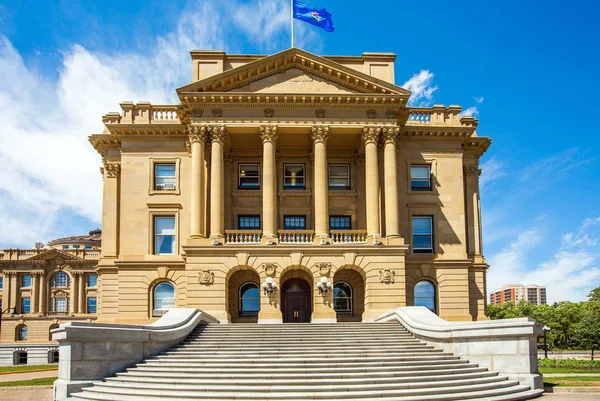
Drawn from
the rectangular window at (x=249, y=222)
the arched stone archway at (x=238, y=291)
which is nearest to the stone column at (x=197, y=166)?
the arched stone archway at (x=238, y=291)

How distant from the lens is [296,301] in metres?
38.4

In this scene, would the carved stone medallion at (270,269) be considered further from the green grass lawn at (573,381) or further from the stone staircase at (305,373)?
the green grass lawn at (573,381)

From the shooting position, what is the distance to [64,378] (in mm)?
22359

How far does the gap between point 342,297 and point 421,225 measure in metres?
7.66

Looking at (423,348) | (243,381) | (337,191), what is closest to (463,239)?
(337,191)

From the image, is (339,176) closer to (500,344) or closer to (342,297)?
(342,297)

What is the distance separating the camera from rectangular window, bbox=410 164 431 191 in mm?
42031

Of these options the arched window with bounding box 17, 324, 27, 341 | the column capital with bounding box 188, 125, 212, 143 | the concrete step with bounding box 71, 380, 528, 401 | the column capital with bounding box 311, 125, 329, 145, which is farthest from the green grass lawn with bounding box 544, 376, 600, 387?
the arched window with bounding box 17, 324, 27, 341

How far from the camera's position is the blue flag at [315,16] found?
1521 inches

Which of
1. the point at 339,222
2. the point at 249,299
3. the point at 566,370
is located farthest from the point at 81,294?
the point at 566,370

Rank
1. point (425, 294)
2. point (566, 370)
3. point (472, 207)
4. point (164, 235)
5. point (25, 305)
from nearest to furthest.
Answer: point (566, 370) → point (425, 294) → point (164, 235) → point (472, 207) → point (25, 305)

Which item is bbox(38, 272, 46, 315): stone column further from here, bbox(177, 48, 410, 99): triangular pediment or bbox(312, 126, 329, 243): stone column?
bbox(312, 126, 329, 243): stone column

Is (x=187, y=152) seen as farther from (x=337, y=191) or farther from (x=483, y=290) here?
(x=483, y=290)

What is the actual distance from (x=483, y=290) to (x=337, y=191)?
12323 mm
